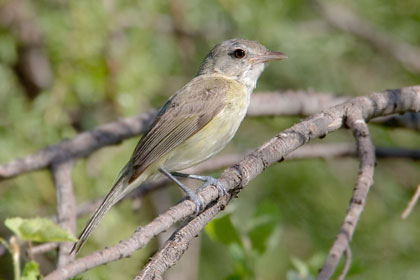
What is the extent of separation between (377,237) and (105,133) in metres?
2.48

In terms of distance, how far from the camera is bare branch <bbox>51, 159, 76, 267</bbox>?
3.28 m

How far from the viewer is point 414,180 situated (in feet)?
19.2

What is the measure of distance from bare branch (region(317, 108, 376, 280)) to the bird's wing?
121 cm

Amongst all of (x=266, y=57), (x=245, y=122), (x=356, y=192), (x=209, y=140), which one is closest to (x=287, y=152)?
(x=356, y=192)

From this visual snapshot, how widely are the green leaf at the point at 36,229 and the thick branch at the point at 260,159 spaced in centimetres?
12

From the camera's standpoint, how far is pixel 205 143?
402 centimetres

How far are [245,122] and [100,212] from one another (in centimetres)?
303

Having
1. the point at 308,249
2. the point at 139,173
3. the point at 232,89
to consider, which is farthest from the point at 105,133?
the point at 308,249

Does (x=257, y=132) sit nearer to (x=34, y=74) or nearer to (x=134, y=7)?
(x=134, y=7)

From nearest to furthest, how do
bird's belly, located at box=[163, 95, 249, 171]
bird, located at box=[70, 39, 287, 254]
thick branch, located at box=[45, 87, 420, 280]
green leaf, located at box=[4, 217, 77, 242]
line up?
green leaf, located at box=[4, 217, 77, 242] < thick branch, located at box=[45, 87, 420, 280] < bird, located at box=[70, 39, 287, 254] < bird's belly, located at box=[163, 95, 249, 171]

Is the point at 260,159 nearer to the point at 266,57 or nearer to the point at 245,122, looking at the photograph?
the point at 266,57

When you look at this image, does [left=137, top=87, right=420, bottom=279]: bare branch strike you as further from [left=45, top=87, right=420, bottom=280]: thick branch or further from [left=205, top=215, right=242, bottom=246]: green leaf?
[left=205, top=215, right=242, bottom=246]: green leaf

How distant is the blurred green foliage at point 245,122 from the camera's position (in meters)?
4.57

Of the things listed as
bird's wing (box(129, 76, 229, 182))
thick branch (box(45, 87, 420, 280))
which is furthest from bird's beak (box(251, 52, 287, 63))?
thick branch (box(45, 87, 420, 280))
